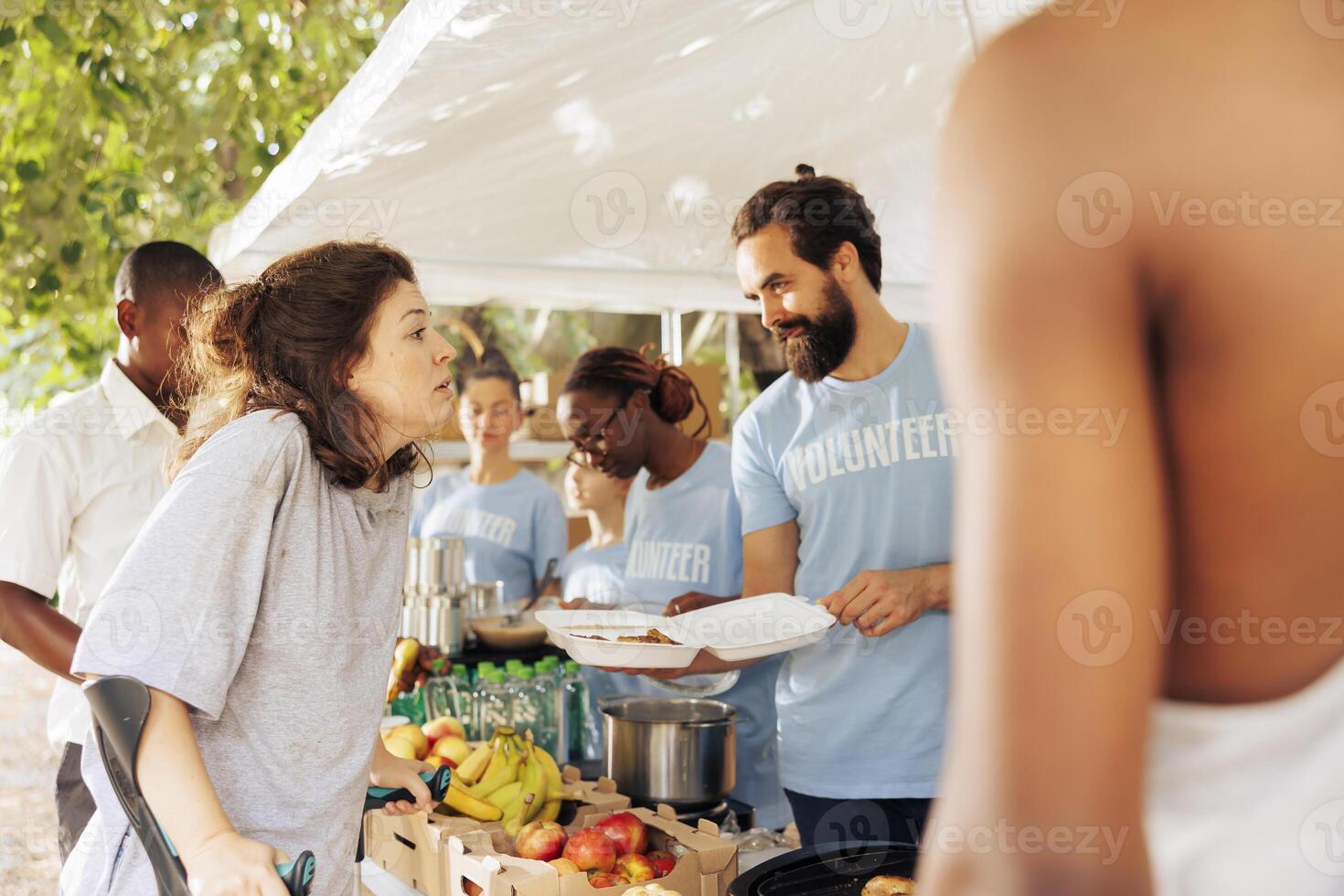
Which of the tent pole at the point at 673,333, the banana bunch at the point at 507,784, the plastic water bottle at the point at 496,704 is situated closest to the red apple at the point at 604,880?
the banana bunch at the point at 507,784

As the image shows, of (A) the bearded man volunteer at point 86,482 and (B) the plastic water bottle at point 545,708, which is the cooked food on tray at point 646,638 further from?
(A) the bearded man volunteer at point 86,482

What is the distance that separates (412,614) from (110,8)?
3010 mm

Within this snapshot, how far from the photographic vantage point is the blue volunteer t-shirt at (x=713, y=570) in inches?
124

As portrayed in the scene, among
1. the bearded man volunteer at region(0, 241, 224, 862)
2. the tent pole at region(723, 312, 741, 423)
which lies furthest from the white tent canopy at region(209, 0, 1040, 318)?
the tent pole at region(723, 312, 741, 423)

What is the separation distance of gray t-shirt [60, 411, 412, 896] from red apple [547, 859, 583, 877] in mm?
402

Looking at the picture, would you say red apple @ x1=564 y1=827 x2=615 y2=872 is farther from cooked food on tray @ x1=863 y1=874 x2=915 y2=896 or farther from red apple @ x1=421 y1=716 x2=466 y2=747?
red apple @ x1=421 y1=716 x2=466 y2=747

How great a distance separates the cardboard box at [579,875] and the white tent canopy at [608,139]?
1447 millimetres

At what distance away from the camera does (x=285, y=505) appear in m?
1.48

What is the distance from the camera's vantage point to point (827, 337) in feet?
8.25

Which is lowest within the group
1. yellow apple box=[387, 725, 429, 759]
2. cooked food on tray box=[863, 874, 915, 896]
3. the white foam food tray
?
yellow apple box=[387, 725, 429, 759]

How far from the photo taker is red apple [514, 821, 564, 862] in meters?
2.04

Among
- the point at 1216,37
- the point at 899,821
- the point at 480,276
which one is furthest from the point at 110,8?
the point at 1216,37

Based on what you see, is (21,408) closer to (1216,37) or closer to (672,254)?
(672,254)

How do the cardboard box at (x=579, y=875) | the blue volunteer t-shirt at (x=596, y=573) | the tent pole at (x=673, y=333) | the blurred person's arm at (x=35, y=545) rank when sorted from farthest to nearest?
the tent pole at (x=673, y=333) < the blue volunteer t-shirt at (x=596, y=573) < the blurred person's arm at (x=35, y=545) < the cardboard box at (x=579, y=875)
